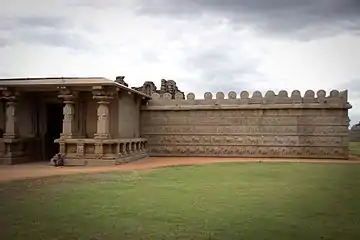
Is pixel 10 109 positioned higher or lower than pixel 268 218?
higher

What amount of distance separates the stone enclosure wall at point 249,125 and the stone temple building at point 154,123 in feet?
0.14

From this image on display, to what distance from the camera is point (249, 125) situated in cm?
1884

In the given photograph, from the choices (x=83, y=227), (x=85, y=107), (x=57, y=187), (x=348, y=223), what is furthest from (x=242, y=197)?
(x=85, y=107)

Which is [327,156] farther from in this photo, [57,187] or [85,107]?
[57,187]

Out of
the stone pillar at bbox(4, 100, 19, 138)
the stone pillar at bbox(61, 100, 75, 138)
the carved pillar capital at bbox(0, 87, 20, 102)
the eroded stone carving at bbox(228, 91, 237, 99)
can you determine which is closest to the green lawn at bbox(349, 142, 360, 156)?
the eroded stone carving at bbox(228, 91, 237, 99)

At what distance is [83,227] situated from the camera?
4.98m

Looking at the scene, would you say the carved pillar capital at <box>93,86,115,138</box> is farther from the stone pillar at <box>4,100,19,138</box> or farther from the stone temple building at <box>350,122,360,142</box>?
the stone temple building at <box>350,122,360,142</box>

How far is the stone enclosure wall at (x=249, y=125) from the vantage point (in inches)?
716

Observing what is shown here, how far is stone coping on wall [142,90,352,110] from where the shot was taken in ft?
59.5

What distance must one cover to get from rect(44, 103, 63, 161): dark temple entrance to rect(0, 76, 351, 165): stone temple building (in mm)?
41

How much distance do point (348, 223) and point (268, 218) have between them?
0.93 metres

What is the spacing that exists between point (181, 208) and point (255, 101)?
1316 centimetres

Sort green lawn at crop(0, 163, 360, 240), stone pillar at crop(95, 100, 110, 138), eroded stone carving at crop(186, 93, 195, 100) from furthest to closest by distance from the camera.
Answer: eroded stone carving at crop(186, 93, 195, 100)
stone pillar at crop(95, 100, 110, 138)
green lawn at crop(0, 163, 360, 240)

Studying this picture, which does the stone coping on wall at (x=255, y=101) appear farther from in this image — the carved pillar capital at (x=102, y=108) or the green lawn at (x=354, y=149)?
the carved pillar capital at (x=102, y=108)
